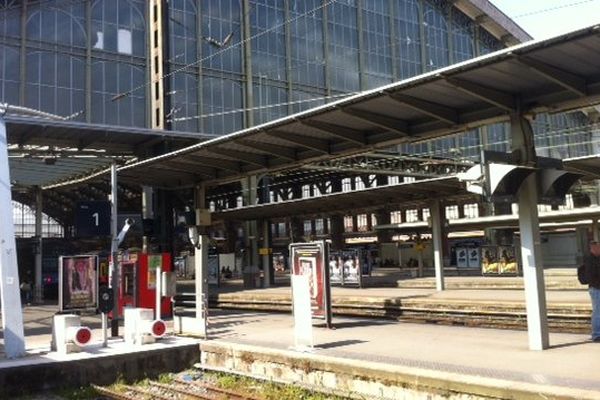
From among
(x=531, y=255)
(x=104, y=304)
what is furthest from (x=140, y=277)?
(x=531, y=255)

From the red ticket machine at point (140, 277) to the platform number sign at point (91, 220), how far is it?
60.1 inches

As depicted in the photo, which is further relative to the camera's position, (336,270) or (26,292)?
(26,292)

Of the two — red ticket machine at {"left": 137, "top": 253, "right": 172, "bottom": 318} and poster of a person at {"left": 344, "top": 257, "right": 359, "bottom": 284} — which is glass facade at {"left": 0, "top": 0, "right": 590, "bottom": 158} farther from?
red ticket machine at {"left": 137, "top": 253, "right": 172, "bottom": 318}

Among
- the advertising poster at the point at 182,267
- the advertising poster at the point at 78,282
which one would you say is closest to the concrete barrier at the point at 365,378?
the advertising poster at the point at 78,282

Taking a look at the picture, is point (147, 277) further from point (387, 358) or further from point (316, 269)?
point (387, 358)

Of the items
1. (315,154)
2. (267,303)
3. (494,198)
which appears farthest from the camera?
(267,303)

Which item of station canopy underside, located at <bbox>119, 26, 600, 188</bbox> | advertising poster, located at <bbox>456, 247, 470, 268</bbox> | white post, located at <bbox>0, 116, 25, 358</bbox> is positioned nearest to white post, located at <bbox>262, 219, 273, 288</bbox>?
advertising poster, located at <bbox>456, 247, 470, 268</bbox>

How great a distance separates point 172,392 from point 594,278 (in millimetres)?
6664

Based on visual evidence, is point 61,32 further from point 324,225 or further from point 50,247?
point 324,225

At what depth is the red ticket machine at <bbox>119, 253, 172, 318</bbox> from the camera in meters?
17.2

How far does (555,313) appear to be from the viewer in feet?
41.1

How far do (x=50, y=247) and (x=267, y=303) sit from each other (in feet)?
66.7

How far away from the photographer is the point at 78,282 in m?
14.5

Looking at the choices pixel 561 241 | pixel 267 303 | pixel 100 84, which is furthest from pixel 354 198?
pixel 100 84
